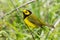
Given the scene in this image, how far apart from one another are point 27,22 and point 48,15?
0.66 meters

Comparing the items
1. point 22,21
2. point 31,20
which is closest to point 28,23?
point 31,20

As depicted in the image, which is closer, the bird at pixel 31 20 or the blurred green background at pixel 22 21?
the blurred green background at pixel 22 21

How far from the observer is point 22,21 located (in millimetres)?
4562

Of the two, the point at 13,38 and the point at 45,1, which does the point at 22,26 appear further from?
→ the point at 45,1

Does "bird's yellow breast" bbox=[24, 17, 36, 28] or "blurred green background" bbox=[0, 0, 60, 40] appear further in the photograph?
"bird's yellow breast" bbox=[24, 17, 36, 28]

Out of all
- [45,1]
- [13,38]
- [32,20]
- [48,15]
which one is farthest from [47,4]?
[13,38]

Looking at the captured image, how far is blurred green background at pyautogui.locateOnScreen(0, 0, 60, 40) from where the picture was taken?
390 centimetres

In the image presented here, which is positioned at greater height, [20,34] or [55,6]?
[20,34]

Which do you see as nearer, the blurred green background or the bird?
the blurred green background

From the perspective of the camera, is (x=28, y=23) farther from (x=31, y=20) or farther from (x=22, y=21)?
(x=22, y=21)

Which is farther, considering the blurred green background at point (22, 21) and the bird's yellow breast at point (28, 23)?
the bird's yellow breast at point (28, 23)

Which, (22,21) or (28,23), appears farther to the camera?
(22,21)

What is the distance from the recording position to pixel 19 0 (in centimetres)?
520

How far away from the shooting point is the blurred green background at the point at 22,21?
3899mm
